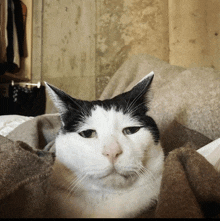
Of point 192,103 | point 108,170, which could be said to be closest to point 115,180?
point 108,170

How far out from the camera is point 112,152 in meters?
0.51

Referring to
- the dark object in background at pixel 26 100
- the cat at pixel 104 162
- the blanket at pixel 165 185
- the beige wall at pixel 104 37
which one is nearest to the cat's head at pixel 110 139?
the cat at pixel 104 162

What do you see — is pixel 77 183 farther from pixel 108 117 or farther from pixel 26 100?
pixel 26 100

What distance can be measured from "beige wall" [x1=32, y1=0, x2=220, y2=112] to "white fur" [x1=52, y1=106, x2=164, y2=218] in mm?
2123

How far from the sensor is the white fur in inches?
20.6

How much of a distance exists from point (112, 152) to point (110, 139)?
49mm

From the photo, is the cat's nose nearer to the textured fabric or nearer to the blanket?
the blanket

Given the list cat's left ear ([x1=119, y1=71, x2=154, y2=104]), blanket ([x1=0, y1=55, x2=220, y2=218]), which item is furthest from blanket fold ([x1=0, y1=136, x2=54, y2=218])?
cat's left ear ([x1=119, y1=71, x2=154, y2=104])

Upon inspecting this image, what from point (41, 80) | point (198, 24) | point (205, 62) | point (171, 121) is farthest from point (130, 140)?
point (41, 80)

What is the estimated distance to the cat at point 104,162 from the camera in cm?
52

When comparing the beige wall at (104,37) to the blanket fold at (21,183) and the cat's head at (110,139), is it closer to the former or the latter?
the cat's head at (110,139)

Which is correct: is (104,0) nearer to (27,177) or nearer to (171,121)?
(171,121)

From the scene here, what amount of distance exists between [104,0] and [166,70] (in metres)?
2.04

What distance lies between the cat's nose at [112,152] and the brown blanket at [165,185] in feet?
0.45
